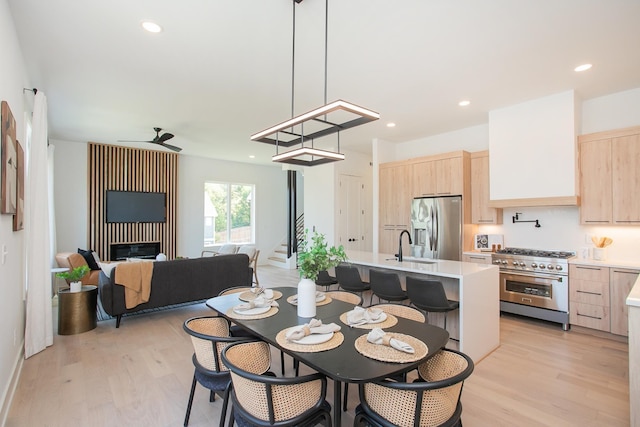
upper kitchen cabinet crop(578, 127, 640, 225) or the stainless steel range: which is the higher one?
upper kitchen cabinet crop(578, 127, 640, 225)

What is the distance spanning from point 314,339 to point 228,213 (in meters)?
7.66

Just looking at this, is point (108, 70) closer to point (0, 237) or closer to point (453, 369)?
point (0, 237)

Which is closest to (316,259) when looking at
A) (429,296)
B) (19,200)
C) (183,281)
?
(429,296)

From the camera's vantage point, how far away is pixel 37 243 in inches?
131

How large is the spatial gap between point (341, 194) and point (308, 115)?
4.59 metres

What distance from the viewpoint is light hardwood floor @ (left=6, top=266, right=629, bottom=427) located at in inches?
89.7

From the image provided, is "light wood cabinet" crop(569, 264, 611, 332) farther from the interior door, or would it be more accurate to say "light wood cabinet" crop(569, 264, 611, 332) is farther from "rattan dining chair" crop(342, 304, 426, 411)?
the interior door

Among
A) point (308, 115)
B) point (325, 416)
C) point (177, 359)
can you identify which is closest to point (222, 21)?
point (308, 115)

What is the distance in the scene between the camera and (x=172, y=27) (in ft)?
8.68

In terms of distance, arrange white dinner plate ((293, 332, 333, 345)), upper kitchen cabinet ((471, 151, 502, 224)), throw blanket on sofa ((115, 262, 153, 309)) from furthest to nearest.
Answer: upper kitchen cabinet ((471, 151, 502, 224)), throw blanket on sofa ((115, 262, 153, 309)), white dinner plate ((293, 332, 333, 345))

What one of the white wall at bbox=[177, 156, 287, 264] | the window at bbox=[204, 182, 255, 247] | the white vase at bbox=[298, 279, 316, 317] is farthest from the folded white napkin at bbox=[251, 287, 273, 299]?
the window at bbox=[204, 182, 255, 247]

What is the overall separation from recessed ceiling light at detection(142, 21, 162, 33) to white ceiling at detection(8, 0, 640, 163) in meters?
0.05

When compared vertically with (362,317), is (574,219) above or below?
above

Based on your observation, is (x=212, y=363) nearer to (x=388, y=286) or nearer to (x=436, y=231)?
(x=388, y=286)
